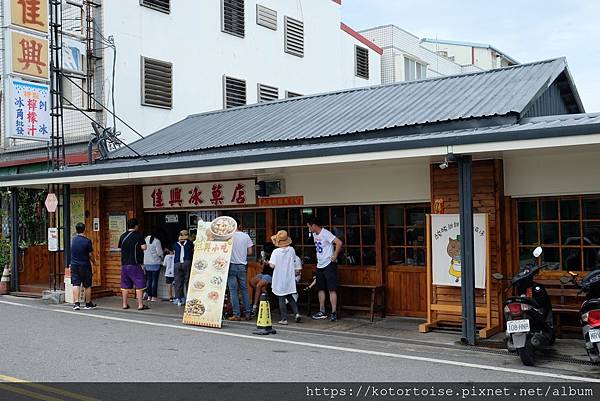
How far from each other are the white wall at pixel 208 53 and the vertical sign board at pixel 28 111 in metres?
2.20

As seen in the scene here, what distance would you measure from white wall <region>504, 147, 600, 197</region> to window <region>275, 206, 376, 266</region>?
8.54 ft

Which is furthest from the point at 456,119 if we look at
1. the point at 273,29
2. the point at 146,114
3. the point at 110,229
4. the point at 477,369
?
the point at 273,29

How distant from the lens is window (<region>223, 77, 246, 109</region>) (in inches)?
792

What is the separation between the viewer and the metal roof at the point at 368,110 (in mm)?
11055

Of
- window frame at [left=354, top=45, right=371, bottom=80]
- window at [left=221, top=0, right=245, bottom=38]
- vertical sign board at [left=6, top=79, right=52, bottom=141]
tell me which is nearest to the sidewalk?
vertical sign board at [left=6, top=79, right=52, bottom=141]

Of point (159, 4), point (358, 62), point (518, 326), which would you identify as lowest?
point (518, 326)

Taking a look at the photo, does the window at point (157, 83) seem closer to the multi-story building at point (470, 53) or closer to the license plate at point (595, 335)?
the license plate at point (595, 335)

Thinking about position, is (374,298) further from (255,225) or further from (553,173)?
(553,173)

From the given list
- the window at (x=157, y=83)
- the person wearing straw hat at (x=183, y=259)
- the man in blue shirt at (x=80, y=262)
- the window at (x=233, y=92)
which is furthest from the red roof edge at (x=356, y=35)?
the man in blue shirt at (x=80, y=262)

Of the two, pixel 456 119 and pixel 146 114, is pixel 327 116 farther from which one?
pixel 146 114

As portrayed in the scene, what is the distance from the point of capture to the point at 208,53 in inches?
768

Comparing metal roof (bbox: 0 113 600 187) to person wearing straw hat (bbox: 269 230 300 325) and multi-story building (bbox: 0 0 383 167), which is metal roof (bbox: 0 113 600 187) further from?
multi-story building (bbox: 0 0 383 167)

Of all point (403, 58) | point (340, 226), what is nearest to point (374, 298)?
point (340, 226)

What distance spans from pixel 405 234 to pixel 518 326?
3777mm
